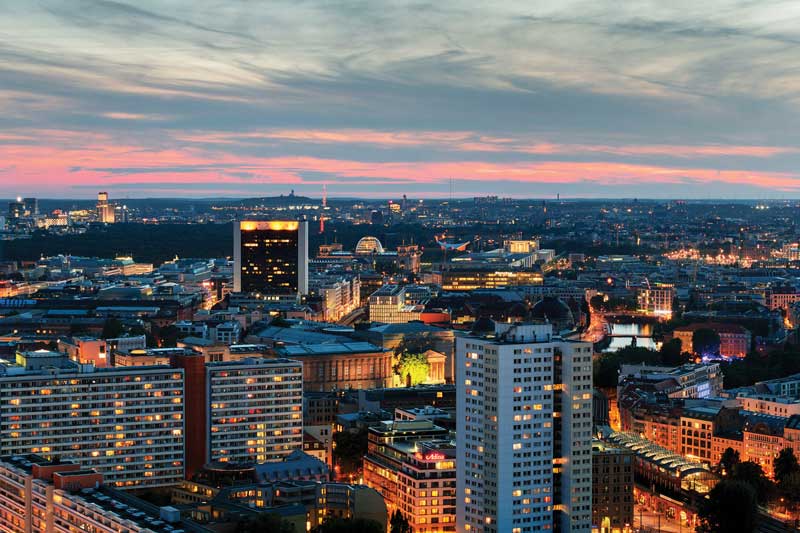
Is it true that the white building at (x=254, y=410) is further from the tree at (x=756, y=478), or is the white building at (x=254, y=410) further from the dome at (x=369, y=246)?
the dome at (x=369, y=246)

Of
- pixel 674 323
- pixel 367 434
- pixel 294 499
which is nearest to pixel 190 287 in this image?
pixel 674 323

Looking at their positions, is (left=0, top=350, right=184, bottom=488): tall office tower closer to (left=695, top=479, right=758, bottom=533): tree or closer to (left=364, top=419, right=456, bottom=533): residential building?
(left=364, top=419, right=456, bottom=533): residential building

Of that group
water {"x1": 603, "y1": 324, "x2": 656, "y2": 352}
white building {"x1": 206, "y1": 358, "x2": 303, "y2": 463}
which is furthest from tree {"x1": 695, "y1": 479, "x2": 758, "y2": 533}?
water {"x1": 603, "y1": 324, "x2": 656, "y2": 352}

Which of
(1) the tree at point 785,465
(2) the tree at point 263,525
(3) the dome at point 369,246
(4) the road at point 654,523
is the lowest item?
(4) the road at point 654,523

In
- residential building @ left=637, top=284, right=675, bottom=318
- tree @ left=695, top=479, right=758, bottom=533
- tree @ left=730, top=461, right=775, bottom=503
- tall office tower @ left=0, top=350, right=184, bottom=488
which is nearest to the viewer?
tree @ left=695, top=479, right=758, bottom=533

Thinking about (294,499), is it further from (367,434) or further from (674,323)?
(674,323)

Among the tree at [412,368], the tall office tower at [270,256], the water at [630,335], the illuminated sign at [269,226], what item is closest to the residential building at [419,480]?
the tree at [412,368]
